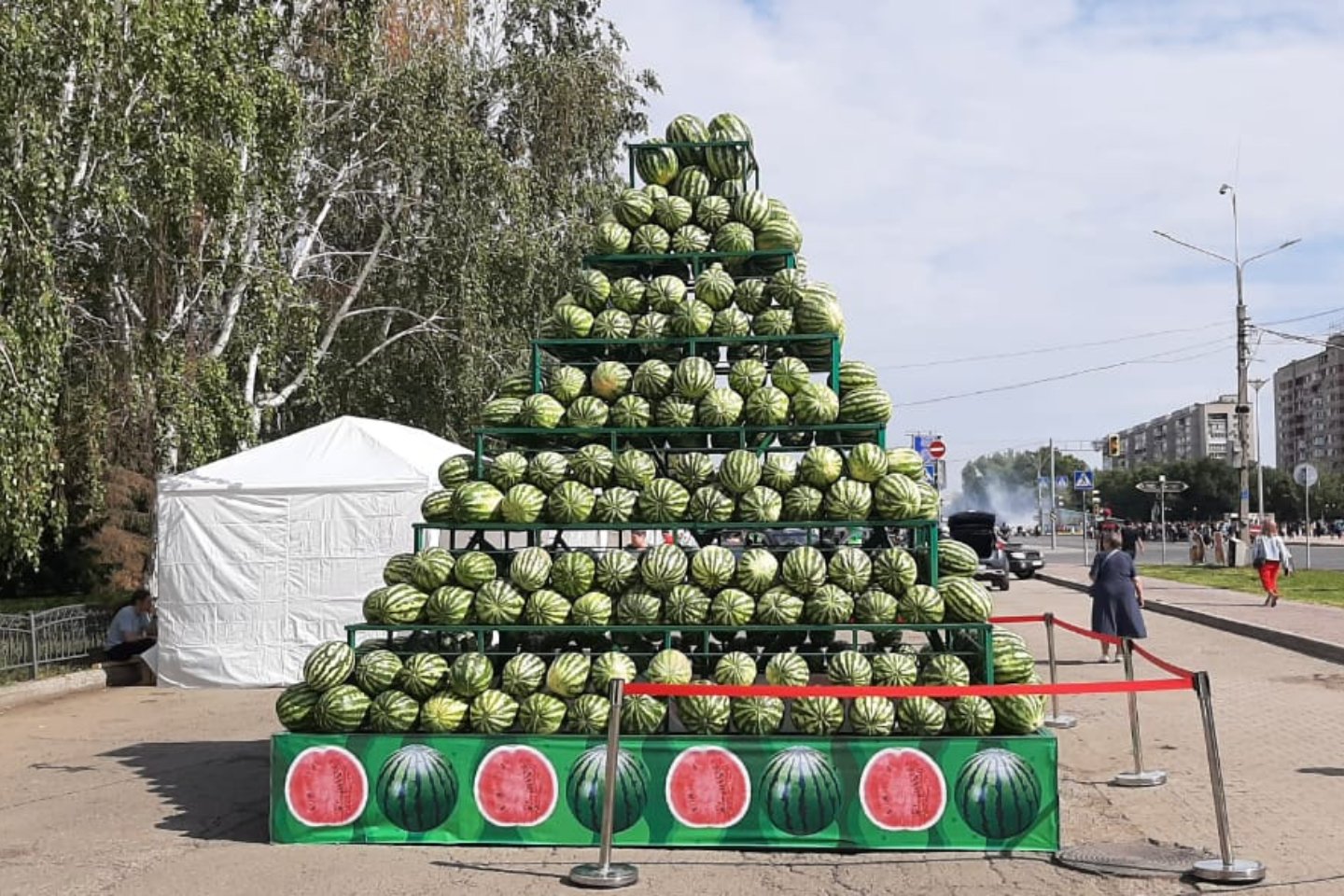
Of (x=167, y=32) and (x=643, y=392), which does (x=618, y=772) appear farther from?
(x=167, y=32)

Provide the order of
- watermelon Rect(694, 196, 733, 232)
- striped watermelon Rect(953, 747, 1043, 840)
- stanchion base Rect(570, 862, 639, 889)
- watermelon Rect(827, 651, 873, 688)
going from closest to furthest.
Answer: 1. stanchion base Rect(570, 862, 639, 889)
2. striped watermelon Rect(953, 747, 1043, 840)
3. watermelon Rect(827, 651, 873, 688)
4. watermelon Rect(694, 196, 733, 232)

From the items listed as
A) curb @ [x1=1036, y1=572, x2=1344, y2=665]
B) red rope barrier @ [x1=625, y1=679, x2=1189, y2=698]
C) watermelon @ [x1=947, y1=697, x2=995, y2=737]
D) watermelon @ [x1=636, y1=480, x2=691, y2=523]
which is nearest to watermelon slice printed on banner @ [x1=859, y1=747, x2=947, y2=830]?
watermelon @ [x1=947, y1=697, x2=995, y2=737]

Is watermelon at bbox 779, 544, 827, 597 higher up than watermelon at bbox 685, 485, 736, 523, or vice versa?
watermelon at bbox 685, 485, 736, 523

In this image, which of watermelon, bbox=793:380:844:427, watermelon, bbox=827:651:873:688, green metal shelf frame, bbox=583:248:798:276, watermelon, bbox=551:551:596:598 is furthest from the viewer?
green metal shelf frame, bbox=583:248:798:276

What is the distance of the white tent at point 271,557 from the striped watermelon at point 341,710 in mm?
7629

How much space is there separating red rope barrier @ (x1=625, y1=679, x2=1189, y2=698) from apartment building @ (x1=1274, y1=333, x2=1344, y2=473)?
16874 centimetres

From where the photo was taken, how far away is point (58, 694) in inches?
602

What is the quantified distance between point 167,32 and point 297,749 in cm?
1075

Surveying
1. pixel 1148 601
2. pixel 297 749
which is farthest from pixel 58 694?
pixel 1148 601

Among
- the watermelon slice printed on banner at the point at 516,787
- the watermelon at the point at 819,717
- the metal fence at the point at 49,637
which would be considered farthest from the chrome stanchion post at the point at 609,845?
the metal fence at the point at 49,637

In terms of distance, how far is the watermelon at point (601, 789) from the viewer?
7445mm

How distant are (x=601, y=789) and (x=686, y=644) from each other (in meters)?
1.34

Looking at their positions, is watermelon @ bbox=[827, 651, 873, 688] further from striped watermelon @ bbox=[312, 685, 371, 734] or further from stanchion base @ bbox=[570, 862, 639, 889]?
striped watermelon @ bbox=[312, 685, 371, 734]

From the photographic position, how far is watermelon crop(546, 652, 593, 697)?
780 cm
